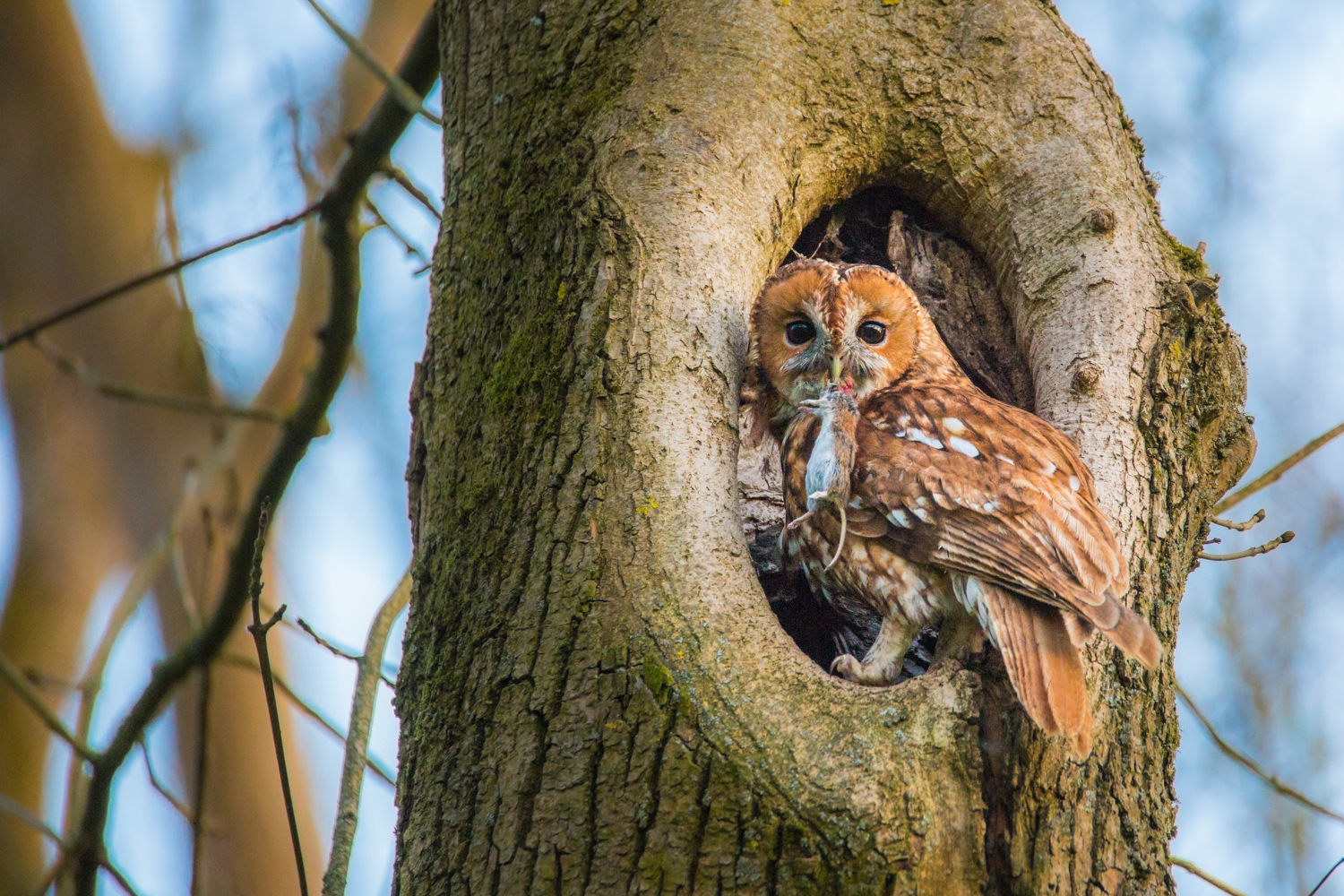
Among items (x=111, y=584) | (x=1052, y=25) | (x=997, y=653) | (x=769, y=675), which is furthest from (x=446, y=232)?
(x=111, y=584)

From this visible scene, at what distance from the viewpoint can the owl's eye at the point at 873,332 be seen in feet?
9.35

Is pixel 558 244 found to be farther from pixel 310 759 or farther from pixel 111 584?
pixel 310 759

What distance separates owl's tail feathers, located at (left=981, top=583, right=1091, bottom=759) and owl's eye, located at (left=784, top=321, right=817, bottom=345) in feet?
3.12

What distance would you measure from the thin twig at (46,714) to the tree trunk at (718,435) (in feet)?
2.75

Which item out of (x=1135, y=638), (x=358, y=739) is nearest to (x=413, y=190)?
(x=358, y=739)

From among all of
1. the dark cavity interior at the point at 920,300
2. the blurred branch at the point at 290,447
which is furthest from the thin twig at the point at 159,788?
the dark cavity interior at the point at 920,300

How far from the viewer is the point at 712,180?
2.36 meters

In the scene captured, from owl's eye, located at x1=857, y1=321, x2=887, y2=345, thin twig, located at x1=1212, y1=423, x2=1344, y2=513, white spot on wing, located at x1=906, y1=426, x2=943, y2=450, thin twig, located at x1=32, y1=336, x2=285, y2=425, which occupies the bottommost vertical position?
white spot on wing, located at x1=906, y1=426, x2=943, y2=450

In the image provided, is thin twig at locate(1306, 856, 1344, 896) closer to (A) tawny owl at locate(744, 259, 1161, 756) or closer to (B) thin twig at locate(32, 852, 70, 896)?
(A) tawny owl at locate(744, 259, 1161, 756)

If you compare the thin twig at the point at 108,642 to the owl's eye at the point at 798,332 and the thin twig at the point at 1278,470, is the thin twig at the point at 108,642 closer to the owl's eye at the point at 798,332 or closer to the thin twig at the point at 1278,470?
the owl's eye at the point at 798,332

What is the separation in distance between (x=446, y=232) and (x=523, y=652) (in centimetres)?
105

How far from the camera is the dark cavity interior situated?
106 inches

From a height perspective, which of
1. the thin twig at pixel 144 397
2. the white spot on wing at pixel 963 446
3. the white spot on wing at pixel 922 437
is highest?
the thin twig at pixel 144 397

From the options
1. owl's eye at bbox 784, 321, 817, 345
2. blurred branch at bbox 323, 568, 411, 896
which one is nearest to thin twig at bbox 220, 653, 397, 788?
blurred branch at bbox 323, 568, 411, 896
